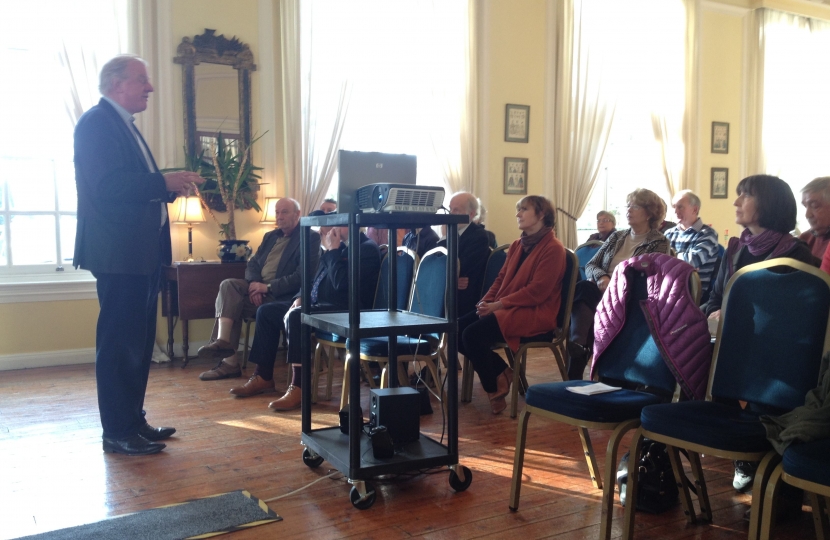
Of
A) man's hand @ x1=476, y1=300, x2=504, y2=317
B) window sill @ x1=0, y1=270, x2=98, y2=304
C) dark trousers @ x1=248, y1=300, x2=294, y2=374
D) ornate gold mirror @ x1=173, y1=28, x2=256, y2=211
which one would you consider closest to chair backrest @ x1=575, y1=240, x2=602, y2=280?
man's hand @ x1=476, y1=300, x2=504, y2=317

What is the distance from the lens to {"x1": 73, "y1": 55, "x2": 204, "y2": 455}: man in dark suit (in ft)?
9.61

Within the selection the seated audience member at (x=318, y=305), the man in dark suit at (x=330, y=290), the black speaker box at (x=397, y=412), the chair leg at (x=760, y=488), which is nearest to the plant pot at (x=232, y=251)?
the seated audience member at (x=318, y=305)

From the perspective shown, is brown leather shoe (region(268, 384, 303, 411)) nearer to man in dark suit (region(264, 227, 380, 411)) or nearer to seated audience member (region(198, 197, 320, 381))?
man in dark suit (region(264, 227, 380, 411))

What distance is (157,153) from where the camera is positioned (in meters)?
5.34

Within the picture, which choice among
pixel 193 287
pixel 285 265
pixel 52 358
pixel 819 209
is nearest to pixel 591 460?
pixel 819 209

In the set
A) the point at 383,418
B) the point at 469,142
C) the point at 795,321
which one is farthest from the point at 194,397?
the point at 469,142

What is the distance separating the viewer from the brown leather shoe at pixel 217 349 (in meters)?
4.60

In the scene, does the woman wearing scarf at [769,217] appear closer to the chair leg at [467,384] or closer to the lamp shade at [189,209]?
the chair leg at [467,384]

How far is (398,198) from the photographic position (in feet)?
7.80

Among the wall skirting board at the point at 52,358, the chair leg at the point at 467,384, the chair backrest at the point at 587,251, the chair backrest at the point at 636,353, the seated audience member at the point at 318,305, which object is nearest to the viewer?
the chair backrest at the point at 636,353

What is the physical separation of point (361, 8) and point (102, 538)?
5136 mm

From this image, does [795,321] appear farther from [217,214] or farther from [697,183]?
[697,183]

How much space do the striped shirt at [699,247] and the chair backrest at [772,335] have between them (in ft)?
6.69

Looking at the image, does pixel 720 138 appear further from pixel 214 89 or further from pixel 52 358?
pixel 52 358
